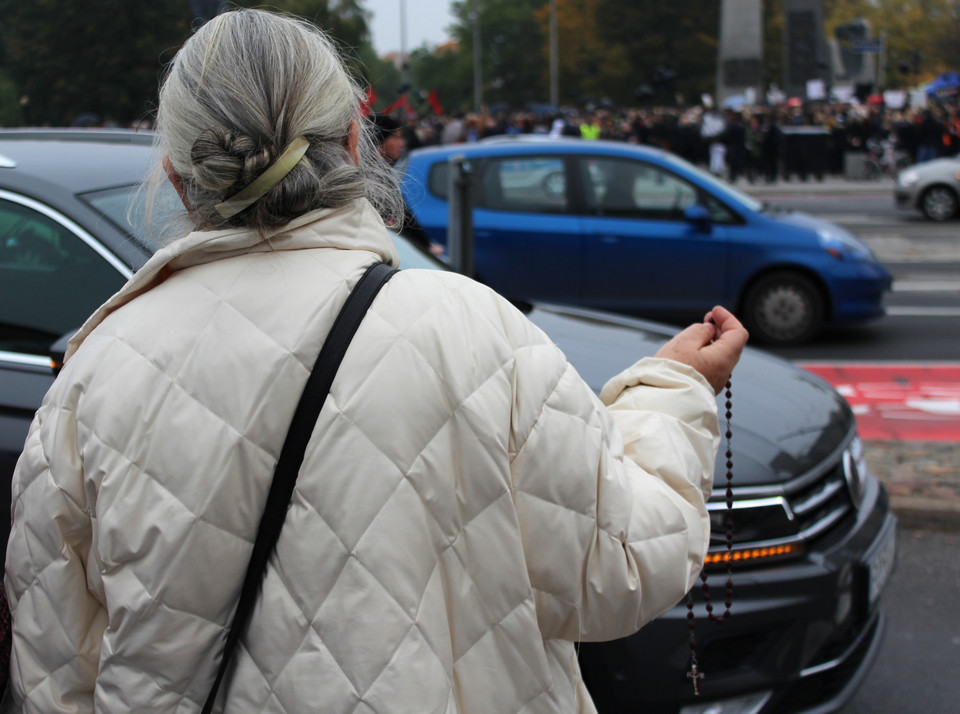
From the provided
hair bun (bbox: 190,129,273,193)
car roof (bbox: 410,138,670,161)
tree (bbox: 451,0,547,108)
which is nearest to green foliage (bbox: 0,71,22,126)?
car roof (bbox: 410,138,670,161)

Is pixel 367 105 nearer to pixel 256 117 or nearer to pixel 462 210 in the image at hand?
pixel 256 117

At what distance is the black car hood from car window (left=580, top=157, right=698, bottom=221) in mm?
4499

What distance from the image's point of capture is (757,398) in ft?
10.7

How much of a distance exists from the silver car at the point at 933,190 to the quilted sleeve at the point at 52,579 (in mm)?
17610

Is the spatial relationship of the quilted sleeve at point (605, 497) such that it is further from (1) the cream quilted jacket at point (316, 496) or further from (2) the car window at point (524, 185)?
(2) the car window at point (524, 185)

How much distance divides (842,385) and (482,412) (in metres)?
6.49

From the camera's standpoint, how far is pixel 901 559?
4414mm

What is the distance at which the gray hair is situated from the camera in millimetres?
1240

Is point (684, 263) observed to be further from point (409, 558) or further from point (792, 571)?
point (409, 558)

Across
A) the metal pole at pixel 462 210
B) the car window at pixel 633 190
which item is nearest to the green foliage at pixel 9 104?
the car window at pixel 633 190

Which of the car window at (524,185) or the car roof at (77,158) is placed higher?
the car roof at (77,158)

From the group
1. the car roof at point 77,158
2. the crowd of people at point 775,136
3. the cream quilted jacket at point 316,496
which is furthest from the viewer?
the crowd of people at point 775,136

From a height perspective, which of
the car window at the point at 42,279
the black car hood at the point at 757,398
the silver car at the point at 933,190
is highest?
the car window at the point at 42,279

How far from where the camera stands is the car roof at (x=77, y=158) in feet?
9.57
